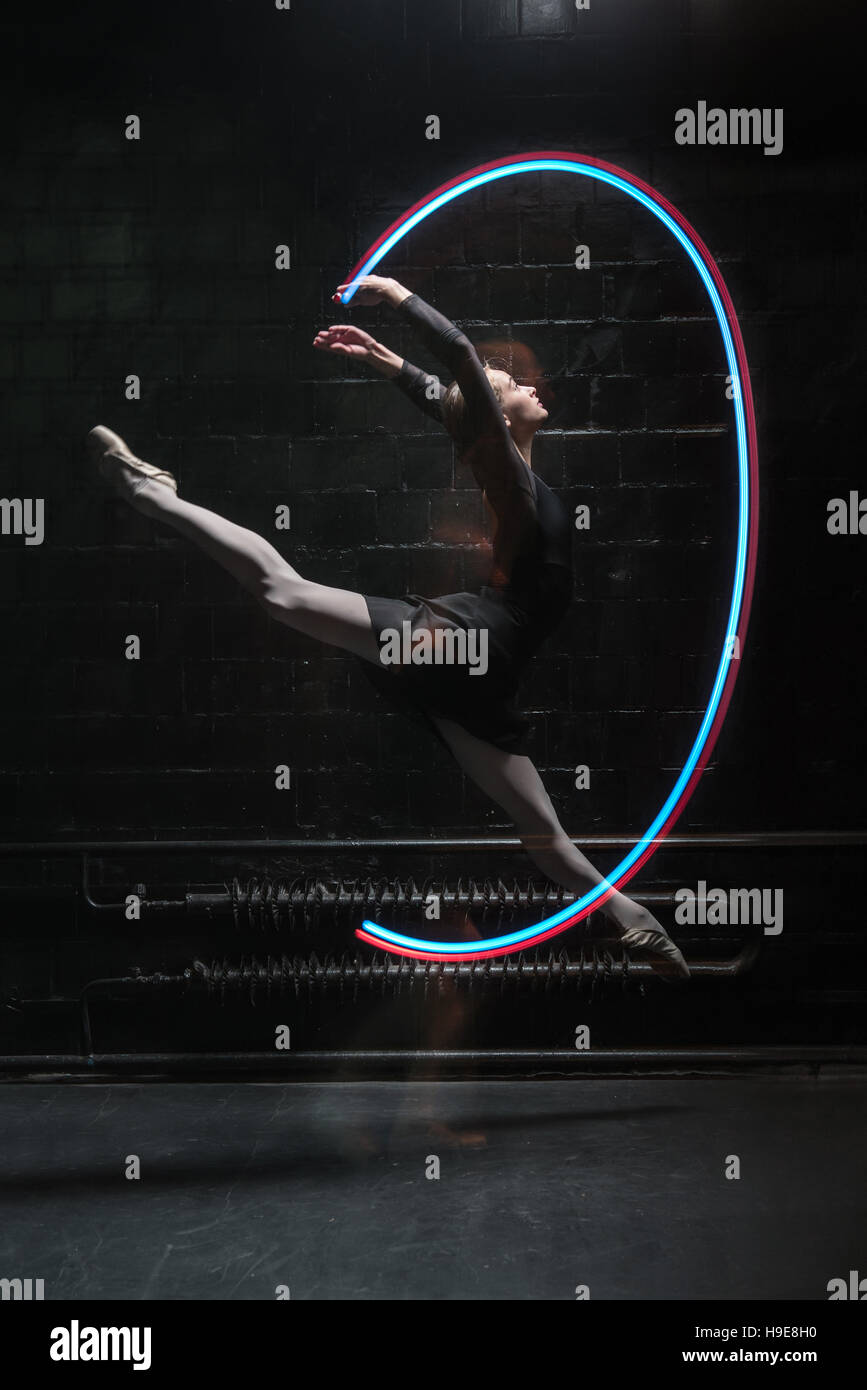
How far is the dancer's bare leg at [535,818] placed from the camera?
3.69 meters

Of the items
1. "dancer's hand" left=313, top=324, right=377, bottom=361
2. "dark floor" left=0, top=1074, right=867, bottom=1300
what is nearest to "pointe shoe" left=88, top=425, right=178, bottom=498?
"dancer's hand" left=313, top=324, right=377, bottom=361

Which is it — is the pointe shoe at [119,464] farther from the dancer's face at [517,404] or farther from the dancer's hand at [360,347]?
the dancer's face at [517,404]

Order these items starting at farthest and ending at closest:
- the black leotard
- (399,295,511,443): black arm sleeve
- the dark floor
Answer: the black leotard
(399,295,511,443): black arm sleeve
the dark floor

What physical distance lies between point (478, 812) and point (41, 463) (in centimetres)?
193

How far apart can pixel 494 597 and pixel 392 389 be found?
0.80 m

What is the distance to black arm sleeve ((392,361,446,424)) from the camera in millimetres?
3709

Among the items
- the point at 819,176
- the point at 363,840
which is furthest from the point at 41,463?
the point at 819,176

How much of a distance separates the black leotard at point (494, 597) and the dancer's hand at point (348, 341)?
14cm

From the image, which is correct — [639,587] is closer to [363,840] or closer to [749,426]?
[749,426]

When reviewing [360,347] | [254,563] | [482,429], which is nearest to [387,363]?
[360,347]

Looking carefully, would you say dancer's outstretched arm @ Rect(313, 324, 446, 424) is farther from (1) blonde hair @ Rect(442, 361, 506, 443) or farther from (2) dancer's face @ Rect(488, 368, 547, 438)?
(2) dancer's face @ Rect(488, 368, 547, 438)

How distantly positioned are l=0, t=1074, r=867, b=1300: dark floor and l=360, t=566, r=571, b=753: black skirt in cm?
123

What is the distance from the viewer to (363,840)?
151 inches

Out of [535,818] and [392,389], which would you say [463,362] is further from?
[535,818]
